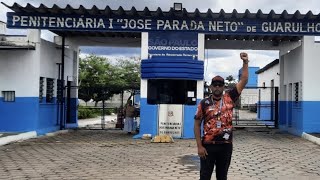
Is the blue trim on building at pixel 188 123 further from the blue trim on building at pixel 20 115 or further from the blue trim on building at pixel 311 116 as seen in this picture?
the blue trim on building at pixel 20 115

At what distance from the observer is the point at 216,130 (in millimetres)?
5707

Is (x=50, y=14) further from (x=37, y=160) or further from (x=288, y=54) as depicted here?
(x=288, y=54)

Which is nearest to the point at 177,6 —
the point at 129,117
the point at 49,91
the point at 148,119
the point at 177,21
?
the point at 177,21

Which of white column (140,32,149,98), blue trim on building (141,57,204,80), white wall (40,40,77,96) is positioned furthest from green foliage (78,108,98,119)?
blue trim on building (141,57,204,80)

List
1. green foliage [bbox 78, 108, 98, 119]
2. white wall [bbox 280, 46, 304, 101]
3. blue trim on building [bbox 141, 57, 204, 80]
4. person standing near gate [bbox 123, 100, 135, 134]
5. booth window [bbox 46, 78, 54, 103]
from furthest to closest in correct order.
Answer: green foliage [bbox 78, 108, 98, 119] → booth window [bbox 46, 78, 54, 103] → person standing near gate [bbox 123, 100, 135, 134] → white wall [bbox 280, 46, 304, 101] → blue trim on building [bbox 141, 57, 204, 80]

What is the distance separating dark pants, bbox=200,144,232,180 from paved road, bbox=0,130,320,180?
270cm

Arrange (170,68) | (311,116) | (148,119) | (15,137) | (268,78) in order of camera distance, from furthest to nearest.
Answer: (268,78), (311,116), (148,119), (170,68), (15,137)

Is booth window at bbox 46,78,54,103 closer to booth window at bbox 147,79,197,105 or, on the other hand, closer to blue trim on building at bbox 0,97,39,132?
blue trim on building at bbox 0,97,39,132

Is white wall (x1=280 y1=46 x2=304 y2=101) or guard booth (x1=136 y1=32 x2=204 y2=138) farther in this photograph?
white wall (x1=280 y1=46 x2=304 y2=101)

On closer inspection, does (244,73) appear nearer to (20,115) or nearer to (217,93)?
(217,93)

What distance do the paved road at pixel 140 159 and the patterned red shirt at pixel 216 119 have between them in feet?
9.66

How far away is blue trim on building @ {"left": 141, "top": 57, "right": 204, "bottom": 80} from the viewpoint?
16.4 meters

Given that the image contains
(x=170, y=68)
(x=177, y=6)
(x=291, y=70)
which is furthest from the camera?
(x=291, y=70)

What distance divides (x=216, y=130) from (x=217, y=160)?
42cm
